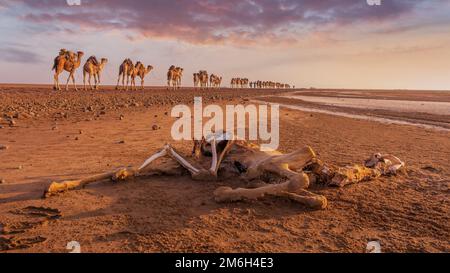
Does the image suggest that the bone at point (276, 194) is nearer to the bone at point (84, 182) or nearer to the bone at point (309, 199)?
the bone at point (309, 199)

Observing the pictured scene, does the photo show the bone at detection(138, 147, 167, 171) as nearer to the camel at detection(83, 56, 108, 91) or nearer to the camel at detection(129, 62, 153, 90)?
the camel at detection(83, 56, 108, 91)

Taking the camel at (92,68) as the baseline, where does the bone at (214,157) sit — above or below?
below

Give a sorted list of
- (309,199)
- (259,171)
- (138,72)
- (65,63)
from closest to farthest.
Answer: (309,199) < (259,171) < (65,63) < (138,72)

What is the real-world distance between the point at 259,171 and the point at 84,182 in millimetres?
2815

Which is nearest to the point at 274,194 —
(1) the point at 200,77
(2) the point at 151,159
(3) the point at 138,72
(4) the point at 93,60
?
(2) the point at 151,159

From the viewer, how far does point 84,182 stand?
210 inches

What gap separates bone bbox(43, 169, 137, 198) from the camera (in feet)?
16.2

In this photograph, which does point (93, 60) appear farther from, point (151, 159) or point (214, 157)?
point (214, 157)

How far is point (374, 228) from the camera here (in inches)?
163

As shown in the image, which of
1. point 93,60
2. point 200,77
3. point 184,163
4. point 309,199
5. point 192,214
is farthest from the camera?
point 200,77

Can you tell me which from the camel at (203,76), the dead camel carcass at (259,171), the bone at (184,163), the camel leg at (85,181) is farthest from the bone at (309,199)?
the camel at (203,76)

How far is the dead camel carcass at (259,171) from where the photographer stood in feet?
15.6
